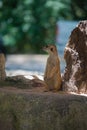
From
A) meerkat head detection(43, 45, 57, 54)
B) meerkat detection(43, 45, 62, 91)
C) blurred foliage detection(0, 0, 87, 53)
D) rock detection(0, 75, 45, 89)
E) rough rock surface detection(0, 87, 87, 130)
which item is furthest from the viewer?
blurred foliage detection(0, 0, 87, 53)

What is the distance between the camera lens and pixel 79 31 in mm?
7000

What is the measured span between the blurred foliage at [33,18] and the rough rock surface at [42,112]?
46.8 ft

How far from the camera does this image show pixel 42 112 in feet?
19.3

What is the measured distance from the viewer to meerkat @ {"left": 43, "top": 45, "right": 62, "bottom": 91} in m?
6.75

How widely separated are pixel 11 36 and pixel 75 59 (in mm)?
14896

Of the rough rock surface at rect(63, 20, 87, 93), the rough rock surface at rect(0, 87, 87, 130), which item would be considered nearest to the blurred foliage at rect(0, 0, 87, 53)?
the rough rock surface at rect(63, 20, 87, 93)

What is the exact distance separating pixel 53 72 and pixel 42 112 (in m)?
1.04

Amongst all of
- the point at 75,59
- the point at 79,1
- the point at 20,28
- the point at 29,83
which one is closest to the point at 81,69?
the point at 75,59

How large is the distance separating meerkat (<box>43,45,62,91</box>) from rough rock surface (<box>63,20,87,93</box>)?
0.13 metres

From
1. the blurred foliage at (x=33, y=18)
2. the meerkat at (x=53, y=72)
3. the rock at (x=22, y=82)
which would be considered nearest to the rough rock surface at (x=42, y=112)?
the meerkat at (x=53, y=72)

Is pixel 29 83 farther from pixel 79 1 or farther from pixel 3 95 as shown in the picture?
pixel 79 1

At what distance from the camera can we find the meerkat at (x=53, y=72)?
6754 mm

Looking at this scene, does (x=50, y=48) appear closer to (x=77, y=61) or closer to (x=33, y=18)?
(x=77, y=61)

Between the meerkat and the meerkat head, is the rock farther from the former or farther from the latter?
the meerkat head
